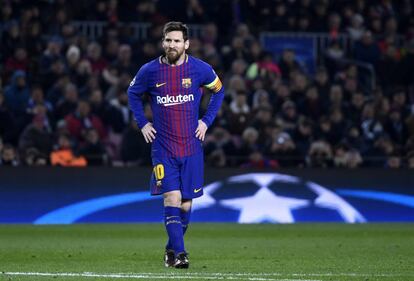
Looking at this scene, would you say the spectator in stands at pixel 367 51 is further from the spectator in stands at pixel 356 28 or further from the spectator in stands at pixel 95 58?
the spectator in stands at pixel 95 58

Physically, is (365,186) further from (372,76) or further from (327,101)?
(372,76)

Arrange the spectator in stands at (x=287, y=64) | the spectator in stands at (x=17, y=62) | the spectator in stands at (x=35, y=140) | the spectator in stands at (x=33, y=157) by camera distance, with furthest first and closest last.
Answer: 1. the spectator in stands at (x=287, y=64)
2. the spectator in stands at (x=17, y=62)
3. the spectator in stands at (x=35, y=140)
4. the spectator in stands at (x=33, y=157)

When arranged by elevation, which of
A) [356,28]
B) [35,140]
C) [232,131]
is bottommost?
[232,131]

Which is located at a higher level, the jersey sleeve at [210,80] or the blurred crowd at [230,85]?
the jersey sleeve at [210,80]

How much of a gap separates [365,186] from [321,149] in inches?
67.1

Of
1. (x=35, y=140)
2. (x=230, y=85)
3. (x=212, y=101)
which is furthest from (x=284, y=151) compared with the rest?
(x=212, y=101)

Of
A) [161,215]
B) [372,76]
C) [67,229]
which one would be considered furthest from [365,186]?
[372,76]

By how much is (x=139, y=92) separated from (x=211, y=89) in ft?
2.42

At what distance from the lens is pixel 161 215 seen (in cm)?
1838

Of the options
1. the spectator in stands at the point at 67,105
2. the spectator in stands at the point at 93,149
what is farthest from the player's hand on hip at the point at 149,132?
the spectator in stands at the point at 67,105

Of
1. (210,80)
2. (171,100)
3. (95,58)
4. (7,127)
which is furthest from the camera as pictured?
(95,58)

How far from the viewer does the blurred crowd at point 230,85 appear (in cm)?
1989

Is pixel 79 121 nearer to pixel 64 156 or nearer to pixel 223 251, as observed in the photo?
pixel 64 156

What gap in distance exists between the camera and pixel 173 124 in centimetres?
1078
